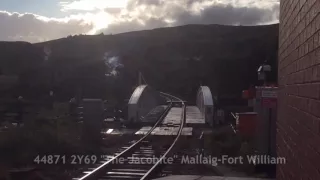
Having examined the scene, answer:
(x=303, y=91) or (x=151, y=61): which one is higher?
(x=151, y=61)

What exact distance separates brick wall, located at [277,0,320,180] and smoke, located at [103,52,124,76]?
6272 centimetres

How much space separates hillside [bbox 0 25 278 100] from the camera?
5847 cm

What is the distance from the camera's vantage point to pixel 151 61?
9269 cm

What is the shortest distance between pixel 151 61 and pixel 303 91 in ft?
291

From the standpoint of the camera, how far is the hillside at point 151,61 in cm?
5847

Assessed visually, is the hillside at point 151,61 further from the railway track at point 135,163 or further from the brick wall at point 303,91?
the brick wall at point 303,91

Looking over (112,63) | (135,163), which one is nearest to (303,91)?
(135,163)

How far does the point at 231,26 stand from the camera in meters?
134

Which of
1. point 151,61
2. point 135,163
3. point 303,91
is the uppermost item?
point 151,61

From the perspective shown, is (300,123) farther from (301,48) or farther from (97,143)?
(97,143)

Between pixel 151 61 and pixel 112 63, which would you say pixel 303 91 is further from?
pixel 151 61

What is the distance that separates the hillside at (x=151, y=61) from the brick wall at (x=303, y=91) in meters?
44.1

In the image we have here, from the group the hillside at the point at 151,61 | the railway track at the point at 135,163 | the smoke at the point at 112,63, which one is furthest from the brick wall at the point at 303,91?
the smoke at the point at 112,63

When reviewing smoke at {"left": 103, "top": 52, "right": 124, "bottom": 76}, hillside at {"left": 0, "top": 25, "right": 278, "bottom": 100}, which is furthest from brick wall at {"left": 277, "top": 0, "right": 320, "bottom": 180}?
smoke at {"left": 103, "top": 52, "right": 124, "bottom": 76}
